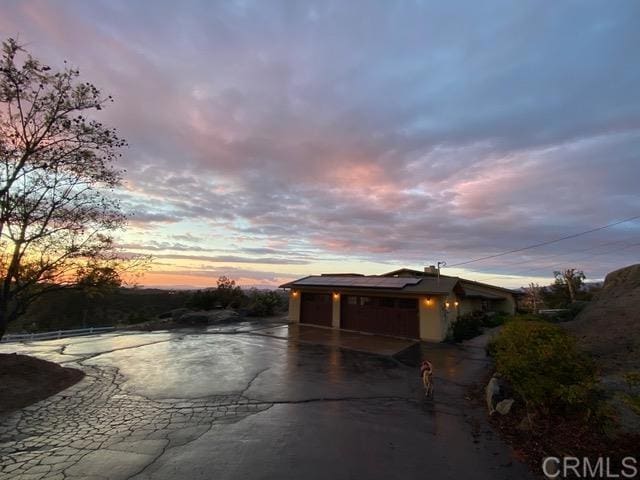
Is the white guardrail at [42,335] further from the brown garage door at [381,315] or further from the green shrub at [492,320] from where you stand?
the green shrub at [492,320]

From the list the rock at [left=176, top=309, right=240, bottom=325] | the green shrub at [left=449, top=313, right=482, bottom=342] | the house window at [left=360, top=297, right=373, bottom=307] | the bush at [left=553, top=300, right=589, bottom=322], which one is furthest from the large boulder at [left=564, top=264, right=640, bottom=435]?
the rock at [left=176, top=309, right=240, bottom=325]

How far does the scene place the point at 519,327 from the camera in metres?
9.10

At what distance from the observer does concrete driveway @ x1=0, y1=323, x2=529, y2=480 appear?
5.34m

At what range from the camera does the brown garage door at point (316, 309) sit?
2470cm

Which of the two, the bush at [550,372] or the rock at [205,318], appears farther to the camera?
the rock at [205,318]

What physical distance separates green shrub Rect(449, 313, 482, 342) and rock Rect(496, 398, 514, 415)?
39.5 feet

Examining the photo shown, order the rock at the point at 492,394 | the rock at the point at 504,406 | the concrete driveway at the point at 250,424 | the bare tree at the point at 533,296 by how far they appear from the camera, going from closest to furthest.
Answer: the concrete driveway at the point at 250,424 < the rock at the point at 504,406 < the rock at the point at 492,394 < the bare tree at the point at 533,296

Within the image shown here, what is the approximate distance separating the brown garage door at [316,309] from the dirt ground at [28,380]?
16.2 m

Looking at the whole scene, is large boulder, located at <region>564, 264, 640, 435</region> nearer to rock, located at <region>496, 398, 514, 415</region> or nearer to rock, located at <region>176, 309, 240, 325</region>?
rock, located at <region>496, 398, 514, 415</region>

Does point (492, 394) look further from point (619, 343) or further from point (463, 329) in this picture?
point (463, 329)

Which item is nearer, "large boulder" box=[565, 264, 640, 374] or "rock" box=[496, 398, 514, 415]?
"rock" box=[496, 398, 514, 415]

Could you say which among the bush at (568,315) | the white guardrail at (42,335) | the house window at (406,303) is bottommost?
the white guardrail at (42,335)

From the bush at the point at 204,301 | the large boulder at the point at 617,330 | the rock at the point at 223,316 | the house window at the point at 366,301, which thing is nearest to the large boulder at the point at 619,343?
the large boulder at the point at 617,330

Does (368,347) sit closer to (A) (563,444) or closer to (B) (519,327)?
(B) (519,327)
